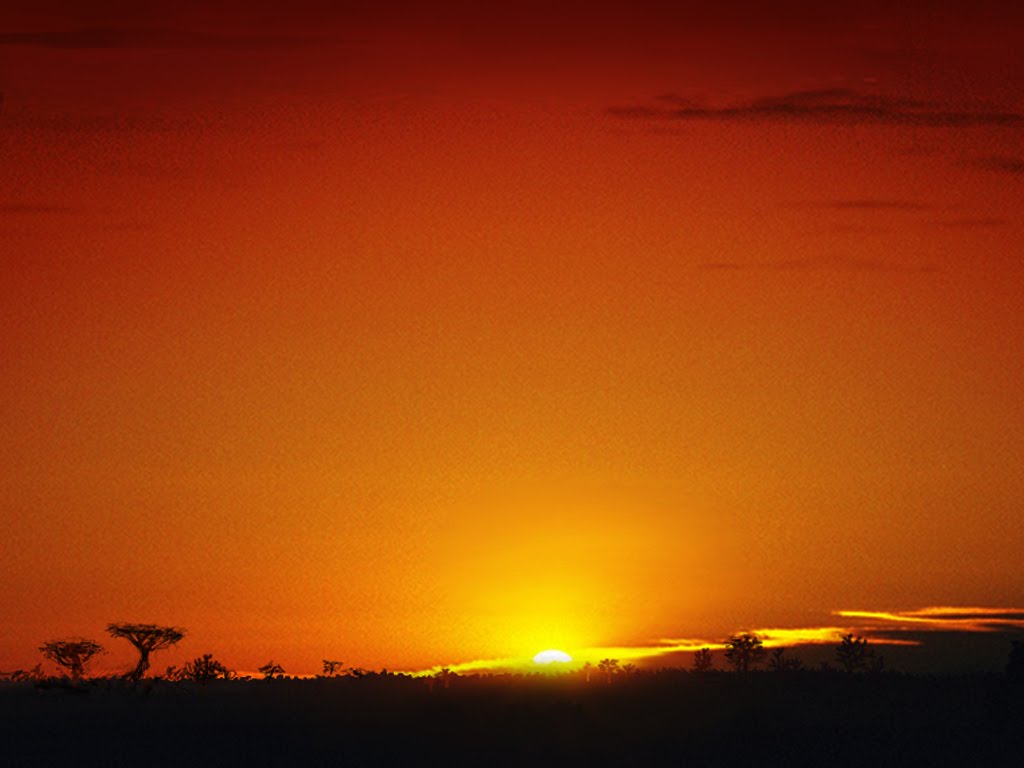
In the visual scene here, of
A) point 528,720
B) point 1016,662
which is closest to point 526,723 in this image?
point 528,720

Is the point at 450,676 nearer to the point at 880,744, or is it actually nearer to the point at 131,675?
the point at 131,675

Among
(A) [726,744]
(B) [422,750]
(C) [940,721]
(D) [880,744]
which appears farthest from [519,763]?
(C) [940,721]

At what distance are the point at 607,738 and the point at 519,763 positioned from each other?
591 centimetres

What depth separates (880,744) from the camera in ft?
245

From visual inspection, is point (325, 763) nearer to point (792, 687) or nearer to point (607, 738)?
point (607, 738)

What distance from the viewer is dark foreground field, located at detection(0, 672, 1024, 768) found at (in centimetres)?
7056

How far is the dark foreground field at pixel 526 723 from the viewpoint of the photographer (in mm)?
70562

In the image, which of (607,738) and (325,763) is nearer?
(325,763)

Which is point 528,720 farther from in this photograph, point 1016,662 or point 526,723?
point 1016,662

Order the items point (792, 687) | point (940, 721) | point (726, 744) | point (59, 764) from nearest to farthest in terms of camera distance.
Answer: point (59, 764)
point (726, 744)
point (940, 721)
point (792, 687)

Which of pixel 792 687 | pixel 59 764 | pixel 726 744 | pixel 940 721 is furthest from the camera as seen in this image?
pixel 792 687

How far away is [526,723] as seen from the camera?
7506cm

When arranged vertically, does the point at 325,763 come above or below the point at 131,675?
below

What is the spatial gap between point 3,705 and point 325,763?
18.0 metres
